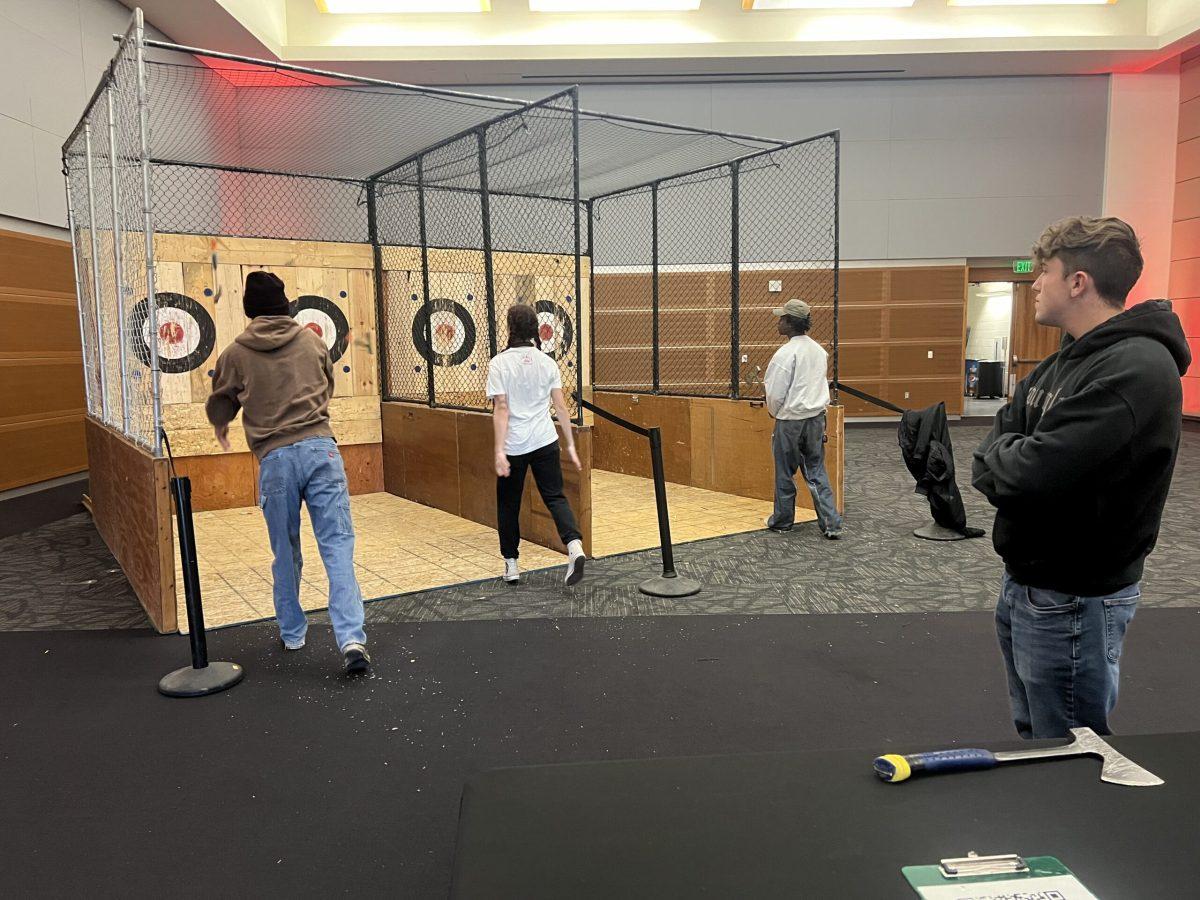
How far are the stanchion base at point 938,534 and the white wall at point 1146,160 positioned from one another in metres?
9.36

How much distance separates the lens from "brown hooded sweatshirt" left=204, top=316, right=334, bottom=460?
11.5ft

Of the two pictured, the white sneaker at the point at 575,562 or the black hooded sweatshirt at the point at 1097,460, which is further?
the white sneaker at the point at 575,562

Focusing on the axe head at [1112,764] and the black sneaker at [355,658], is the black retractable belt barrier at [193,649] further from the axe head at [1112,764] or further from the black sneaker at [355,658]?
the axe head at [1112,764]

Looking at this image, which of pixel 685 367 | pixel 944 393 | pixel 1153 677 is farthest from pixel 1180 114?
pixel 1153 677

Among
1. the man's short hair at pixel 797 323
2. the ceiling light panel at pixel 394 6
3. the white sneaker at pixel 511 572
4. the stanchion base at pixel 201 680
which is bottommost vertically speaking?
the stanchion base at pixel 201 680

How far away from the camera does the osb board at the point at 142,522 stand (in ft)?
12.8

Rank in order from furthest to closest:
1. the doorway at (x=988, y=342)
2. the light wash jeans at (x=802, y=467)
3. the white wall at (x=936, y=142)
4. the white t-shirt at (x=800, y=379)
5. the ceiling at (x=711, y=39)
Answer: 1. the doorway at (x=988, y=342)
2. the white wall at (x=936, y=142)
3. the ceiling at (x=711, y=39)
4. the light wash jeans at (x=802, y=467)
5. the white t-shirt at (x=800, y=379)

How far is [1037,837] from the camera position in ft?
3.24

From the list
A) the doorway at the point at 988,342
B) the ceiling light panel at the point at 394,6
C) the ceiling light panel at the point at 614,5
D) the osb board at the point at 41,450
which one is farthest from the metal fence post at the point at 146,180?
the doorway at the point at 988,342

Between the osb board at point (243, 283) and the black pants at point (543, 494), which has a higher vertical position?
the osb board at point (243, 283)

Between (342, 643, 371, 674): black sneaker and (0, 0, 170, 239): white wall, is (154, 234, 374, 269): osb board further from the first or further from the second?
(342, 643, 371, 674): black sneaker

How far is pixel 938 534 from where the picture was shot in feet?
18.7

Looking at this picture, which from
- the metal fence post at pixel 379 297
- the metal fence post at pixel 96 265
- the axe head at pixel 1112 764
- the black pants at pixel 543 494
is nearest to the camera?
the axe head at pixel 1112 764

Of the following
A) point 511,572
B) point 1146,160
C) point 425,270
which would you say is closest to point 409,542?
point 511,572
